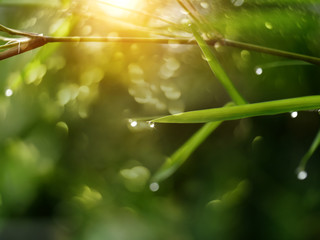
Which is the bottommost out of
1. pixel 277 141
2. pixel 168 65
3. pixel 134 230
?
pixel 134 230

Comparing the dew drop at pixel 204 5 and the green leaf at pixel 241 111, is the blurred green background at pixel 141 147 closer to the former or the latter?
the dew drop at pixel 204 5

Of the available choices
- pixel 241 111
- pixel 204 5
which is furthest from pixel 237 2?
pixel 241 111

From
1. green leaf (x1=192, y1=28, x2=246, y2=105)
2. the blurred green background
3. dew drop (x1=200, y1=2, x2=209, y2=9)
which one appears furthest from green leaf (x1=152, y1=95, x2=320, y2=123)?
the blurred green background

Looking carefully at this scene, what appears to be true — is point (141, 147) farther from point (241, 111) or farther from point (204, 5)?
point (241, 111)

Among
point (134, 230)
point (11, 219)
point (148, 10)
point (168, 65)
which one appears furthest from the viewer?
point (11, 219)

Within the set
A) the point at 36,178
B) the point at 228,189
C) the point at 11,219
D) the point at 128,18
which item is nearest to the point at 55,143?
the point at 36,178

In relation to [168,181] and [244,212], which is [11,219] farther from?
[244,212]

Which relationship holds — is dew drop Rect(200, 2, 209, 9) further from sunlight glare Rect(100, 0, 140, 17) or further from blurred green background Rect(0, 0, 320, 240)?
blurred green background Rect(0, 0, 320, 240)
